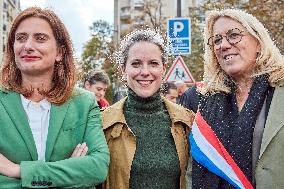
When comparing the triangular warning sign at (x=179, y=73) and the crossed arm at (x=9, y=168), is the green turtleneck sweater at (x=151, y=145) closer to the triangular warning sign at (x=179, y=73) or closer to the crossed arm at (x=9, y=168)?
the crossed arm at (x=9, y=168)

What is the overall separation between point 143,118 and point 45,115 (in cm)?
88

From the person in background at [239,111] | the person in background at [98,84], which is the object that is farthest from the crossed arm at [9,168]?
the person in background at [98,84]

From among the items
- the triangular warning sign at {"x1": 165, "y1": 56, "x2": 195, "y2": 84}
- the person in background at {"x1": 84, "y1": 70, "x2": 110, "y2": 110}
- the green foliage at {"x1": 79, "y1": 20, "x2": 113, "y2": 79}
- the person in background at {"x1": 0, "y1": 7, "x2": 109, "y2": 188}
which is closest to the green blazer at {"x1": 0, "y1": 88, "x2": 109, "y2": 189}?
the person in background at {"x1": 0, "y1": 7, "x2": 109, "y2": 188}

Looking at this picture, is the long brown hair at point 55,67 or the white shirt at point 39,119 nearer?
the white shirt at point 39,119

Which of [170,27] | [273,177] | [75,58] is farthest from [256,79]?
[170,27]

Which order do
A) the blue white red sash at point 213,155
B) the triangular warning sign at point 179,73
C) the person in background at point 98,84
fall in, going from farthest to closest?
the triangular warning sign at point 179,73
the person in background at point 98,84
the blue white red sash at point 213,155

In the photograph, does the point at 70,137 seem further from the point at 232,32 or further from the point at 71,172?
the point at 232,32

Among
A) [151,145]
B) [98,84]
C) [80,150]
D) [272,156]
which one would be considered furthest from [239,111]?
[98,84]

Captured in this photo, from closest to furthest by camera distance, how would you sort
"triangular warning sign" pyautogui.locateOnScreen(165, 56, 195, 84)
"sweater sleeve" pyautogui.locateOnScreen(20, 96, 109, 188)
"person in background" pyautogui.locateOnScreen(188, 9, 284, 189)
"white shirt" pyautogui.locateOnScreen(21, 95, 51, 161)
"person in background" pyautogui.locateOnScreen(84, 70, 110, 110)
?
"sweater sleeve" pyautogui.locateOnScreen(20, 96, 109, 188) → "white shirt" pyautogui.locateOnScreen(21, 95, 51, 161) → "person in background" pyautogui.locateOnScreen(188, 9, 284, 189) → "person in background" pyautogui.locateOnScreen(84, 70, 110, 110) → "triangular warning sign" pyautogui.locateOnScreen(165, 56, 195, 84)

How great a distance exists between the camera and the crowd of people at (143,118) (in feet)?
11.8

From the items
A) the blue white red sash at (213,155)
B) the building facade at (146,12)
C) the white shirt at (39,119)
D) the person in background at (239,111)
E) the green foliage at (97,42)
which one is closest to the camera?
the white shirt at (39,119)

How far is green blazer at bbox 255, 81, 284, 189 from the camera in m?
3.66

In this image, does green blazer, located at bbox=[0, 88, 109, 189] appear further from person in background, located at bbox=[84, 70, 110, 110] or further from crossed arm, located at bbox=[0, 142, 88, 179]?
person in background, located at bbox=[84, 70, 110, 110]

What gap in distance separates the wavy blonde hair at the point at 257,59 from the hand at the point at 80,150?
117cm
